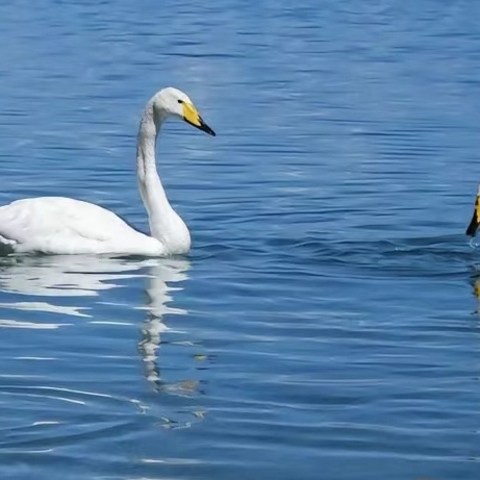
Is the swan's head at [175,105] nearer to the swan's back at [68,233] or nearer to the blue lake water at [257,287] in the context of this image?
the blue lake water at [257,287]

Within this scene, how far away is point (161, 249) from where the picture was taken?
12.6 m

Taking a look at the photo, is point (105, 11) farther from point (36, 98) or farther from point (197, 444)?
point (197, 444)

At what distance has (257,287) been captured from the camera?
11367 mm

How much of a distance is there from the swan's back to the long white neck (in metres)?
0.14

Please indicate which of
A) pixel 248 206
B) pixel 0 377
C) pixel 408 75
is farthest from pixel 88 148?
pixel 0 377

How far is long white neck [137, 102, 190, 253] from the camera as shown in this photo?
12.5 metres

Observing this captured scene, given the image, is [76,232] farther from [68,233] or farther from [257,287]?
[257,287]

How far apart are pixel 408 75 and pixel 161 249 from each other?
1137 cm

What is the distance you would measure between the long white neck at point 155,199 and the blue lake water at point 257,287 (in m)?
0.16

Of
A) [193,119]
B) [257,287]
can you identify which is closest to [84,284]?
[257,287]

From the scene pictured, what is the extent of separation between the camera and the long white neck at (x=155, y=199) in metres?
12.5

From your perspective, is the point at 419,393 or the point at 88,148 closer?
the point at 419,393

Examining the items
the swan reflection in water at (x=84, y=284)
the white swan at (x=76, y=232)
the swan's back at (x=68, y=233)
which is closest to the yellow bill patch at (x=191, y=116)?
the white swan at (x=76, y=232)

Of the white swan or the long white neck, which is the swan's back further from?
the long white neck
